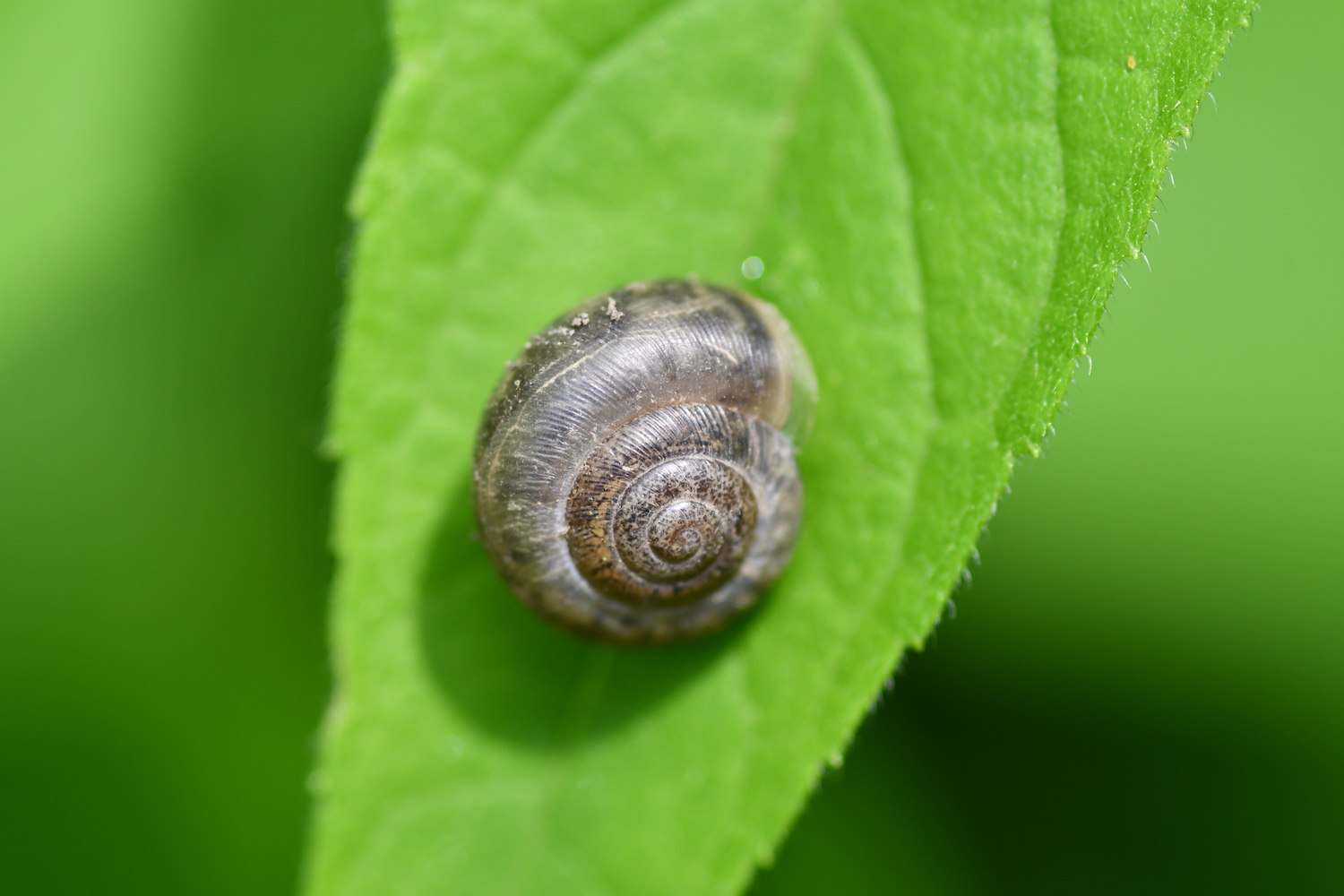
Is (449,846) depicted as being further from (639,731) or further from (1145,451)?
(1145,451)

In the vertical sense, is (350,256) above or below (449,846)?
above

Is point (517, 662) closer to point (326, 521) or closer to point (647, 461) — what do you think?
point (647, 461)

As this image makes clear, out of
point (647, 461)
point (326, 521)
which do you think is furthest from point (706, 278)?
point (326, 521)

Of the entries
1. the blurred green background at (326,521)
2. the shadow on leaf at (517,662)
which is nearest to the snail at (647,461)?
the shadow on leaf at (517,662)

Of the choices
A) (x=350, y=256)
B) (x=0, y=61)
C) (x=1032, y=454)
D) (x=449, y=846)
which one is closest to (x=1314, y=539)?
(x=1032, y=454)

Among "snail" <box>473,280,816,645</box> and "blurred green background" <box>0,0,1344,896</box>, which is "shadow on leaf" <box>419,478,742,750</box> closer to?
"snail" <box>473,280,816,645</box>

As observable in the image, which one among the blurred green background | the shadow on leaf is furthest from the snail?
the blurred green background
